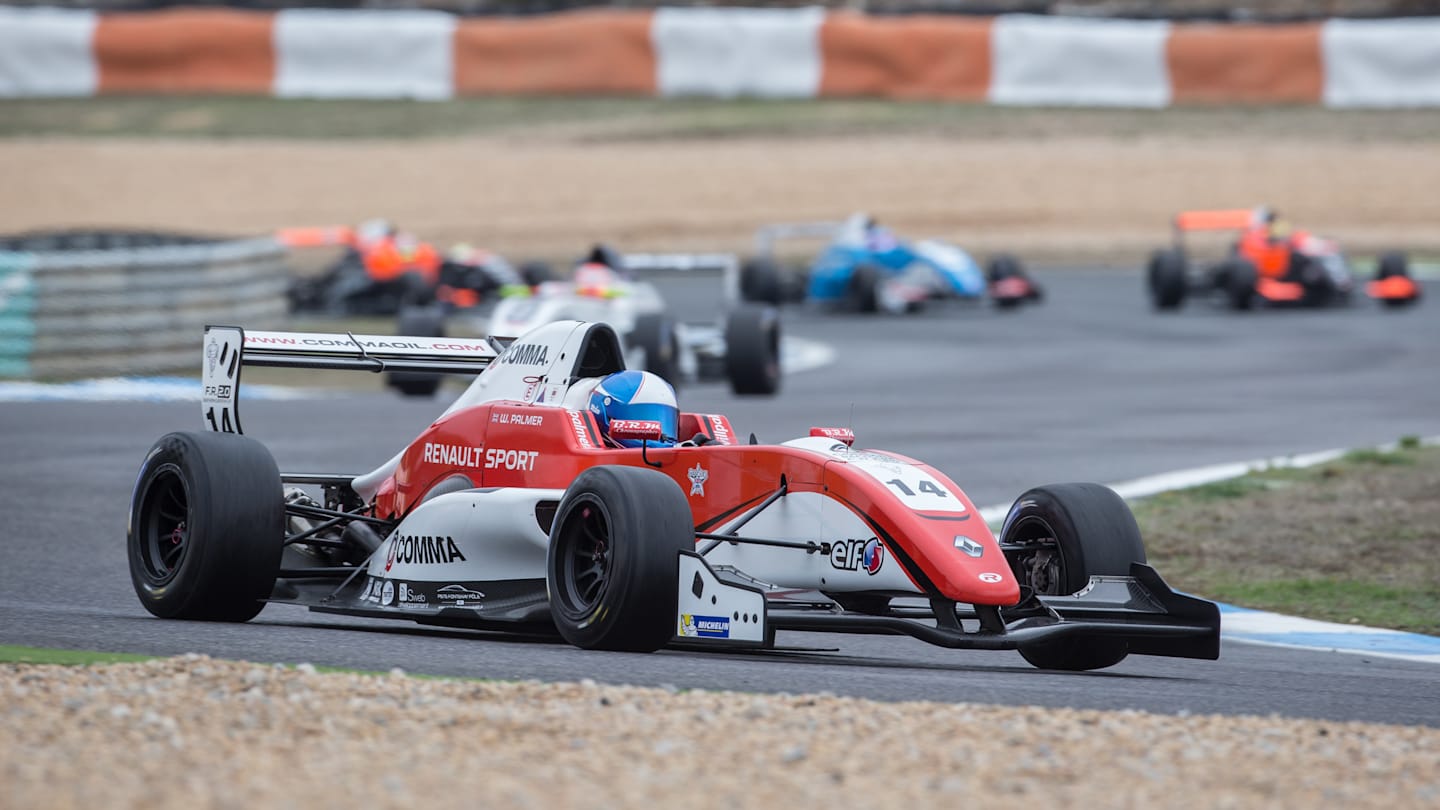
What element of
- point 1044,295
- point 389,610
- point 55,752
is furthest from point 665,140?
point 55,752

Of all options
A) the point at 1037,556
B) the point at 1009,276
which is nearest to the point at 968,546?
the point at 1037,556

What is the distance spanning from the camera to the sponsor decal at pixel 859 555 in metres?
7.61

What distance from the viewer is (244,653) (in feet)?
24.7

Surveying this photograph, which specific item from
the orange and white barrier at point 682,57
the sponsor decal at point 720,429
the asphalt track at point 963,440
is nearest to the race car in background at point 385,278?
the asphalt track at point 963,440

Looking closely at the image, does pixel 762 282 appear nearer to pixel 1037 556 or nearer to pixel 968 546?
pixel 1037 556

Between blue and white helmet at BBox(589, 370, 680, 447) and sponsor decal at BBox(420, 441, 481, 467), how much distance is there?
0.56 m

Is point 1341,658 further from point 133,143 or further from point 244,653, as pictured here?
point 133,143

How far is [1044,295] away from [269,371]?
12.2 meters

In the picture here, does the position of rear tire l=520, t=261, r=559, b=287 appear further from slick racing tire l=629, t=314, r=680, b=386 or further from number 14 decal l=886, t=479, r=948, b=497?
number 14 decal l=886, t=479, r=948, b=497

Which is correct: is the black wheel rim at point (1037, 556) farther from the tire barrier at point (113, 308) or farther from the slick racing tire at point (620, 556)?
the tire barrier at point (113, 308)

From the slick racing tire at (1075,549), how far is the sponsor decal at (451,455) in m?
2.20

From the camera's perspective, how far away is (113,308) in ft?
66.3

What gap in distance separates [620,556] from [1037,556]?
1.80 metres

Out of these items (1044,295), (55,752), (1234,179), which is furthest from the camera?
(1234,179)
